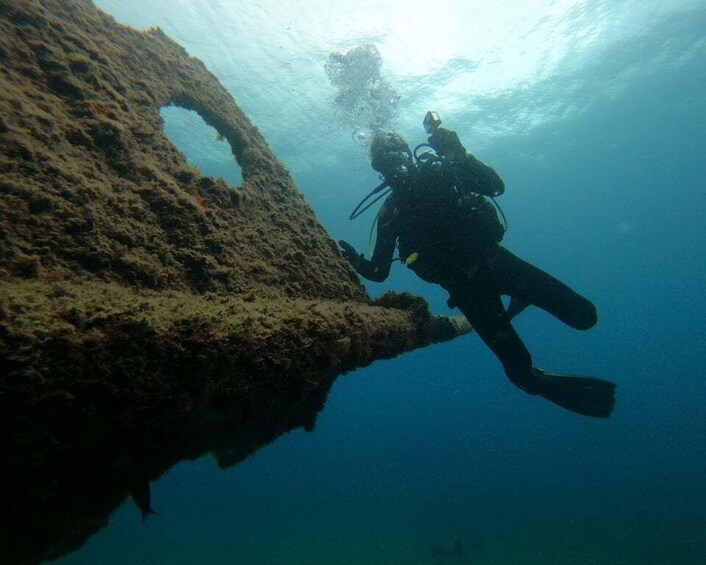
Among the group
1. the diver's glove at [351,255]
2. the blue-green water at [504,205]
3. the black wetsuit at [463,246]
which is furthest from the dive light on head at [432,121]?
the blue-green water at [504,205]

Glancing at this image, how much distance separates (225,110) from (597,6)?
26075mm

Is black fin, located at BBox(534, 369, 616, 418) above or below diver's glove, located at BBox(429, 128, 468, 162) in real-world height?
below

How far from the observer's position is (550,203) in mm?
63594

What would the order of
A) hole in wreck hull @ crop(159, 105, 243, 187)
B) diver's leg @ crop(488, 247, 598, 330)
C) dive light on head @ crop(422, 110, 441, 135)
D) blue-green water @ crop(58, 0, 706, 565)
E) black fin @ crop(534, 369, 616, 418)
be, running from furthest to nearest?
1. hole in wreck hull @ crop(159, 105, 243, 187)
2. blue-green water @ crop(58, 0, 706, 565)
3. black fin @ crop(534, 369, 616, 418)
4. diver's leg @ crop(488, 247, 598, 330)
5. dive light on head @ crop(422, 110, 441, 135)

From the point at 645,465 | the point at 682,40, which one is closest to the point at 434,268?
the point at 682,40

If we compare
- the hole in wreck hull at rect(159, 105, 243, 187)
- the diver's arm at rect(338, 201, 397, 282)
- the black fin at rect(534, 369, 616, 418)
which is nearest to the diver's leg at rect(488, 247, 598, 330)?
the black fin at rect(534, 369, 616, 418)

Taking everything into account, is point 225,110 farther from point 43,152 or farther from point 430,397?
A: point 430,397

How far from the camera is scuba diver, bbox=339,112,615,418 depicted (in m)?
5.00

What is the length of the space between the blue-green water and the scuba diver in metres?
4.68

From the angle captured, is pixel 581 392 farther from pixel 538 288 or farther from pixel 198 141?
pixel 198 141

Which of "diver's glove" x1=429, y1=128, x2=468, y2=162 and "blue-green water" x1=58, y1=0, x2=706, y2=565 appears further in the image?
"blue-green water" x1=58, y1=0, x2=706, y2=565

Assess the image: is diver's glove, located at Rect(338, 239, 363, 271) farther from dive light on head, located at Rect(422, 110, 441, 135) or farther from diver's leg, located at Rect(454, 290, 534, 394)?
dive light on head, located at Rect(422, 110, 441, 135)

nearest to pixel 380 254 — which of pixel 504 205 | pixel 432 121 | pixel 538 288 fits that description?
pixel 432 121

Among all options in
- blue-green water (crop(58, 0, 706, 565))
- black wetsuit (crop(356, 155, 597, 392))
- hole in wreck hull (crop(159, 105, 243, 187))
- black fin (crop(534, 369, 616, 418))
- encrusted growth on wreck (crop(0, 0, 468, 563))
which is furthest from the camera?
hole in wreck hull (crop(159, 105, 243, 187))
